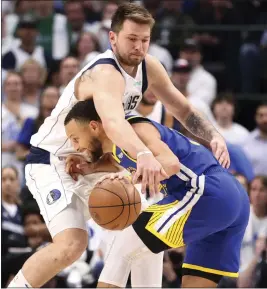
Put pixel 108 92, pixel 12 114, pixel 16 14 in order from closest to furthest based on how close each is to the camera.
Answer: pixel 108 92
pixel 12 114
pixel 16 14

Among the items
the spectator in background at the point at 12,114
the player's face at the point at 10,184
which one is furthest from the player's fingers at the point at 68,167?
the spectator in background at the point at 12,114

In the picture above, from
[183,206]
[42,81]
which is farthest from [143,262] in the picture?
[42,81]

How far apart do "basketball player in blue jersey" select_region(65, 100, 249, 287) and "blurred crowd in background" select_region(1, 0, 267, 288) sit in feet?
6.64

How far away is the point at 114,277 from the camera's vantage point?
5.25 metres

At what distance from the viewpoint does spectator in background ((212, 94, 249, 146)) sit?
946cm

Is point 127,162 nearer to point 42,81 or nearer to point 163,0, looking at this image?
point 42,81

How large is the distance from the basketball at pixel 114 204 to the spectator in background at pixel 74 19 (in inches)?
250

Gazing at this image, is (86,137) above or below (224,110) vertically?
above

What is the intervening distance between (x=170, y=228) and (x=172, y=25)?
6.53 meters

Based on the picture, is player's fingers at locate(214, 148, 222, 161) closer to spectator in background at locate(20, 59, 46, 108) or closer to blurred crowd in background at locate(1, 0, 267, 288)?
blurred crowd in background at locate(1, 0, 267, 288)

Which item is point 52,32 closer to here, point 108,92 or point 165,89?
point 165,89

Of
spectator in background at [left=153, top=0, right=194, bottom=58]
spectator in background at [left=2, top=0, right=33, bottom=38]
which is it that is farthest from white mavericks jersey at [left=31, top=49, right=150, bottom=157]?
spectator in background at [left=2, top=0, right=33, bottom=38]

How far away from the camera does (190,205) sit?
5027 millimetres

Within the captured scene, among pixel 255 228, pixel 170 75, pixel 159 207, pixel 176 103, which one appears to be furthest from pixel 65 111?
pixel 170 75
